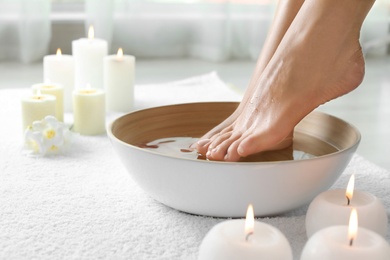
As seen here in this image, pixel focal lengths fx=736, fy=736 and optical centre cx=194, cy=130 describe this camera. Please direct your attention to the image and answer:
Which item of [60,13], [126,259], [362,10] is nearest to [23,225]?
[126,259]

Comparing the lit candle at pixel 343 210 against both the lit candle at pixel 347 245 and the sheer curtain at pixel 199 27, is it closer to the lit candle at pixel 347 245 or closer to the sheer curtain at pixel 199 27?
the lit candle at pixel 347 245

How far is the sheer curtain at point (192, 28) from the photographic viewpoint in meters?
3.39

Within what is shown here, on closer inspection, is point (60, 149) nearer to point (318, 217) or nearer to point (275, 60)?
point (275, 60)

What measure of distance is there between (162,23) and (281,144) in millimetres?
2073

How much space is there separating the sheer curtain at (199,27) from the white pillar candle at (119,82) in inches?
44.6

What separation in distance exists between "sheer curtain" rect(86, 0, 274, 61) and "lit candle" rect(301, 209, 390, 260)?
7.88ft

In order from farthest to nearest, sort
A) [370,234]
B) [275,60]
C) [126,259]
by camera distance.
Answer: [275,60], [126,259], [370,234]

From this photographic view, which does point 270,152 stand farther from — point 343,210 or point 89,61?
point 89,61

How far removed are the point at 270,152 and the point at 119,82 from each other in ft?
2.80

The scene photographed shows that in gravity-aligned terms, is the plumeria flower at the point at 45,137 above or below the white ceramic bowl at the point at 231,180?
below

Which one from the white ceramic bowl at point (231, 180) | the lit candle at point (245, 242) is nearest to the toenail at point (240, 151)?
the white ceramic bowl at point (231, 180)

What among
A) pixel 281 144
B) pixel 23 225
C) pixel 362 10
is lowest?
pixel 23 225

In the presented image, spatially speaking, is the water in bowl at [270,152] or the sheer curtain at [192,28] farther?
the sheer curtain at [192,28]

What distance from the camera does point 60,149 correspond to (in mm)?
1785
